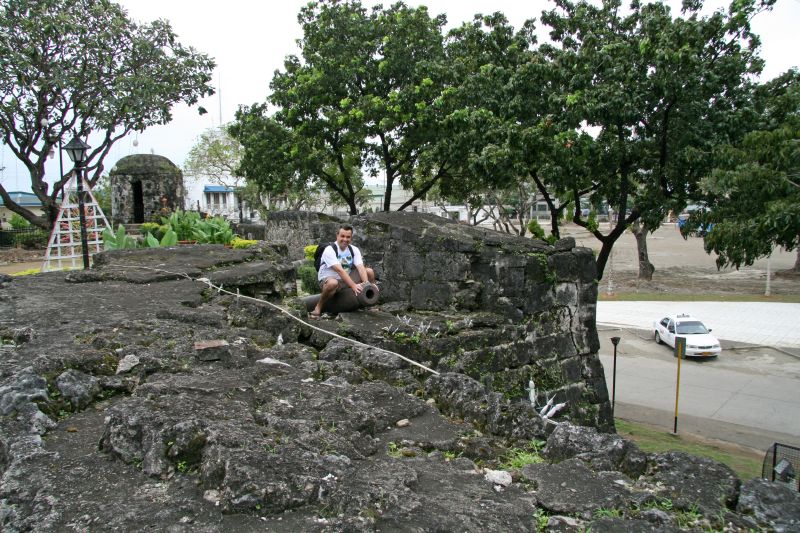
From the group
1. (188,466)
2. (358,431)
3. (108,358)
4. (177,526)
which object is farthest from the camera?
(108,358)

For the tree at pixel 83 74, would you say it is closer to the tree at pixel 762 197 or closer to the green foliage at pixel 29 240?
the green foliage at pixel 29 240

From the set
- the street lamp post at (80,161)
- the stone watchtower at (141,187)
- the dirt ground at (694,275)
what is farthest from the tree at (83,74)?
the dirt ground at (694,275)

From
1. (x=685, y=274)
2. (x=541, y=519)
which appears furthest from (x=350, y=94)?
(x=685, y=274)

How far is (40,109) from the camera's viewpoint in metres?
17.7

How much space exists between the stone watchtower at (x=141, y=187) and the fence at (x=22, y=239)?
1011 centimetres

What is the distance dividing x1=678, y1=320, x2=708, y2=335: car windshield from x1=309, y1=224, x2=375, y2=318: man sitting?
476 inches

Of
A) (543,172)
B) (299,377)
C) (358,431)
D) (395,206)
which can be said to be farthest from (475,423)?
(395,206)

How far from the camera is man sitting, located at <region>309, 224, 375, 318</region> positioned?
5.64m

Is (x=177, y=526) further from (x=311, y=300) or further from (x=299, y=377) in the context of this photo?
(x=311, y=300)

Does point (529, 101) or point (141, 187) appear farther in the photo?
point (141, 187)

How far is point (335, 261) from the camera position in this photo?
221 inches

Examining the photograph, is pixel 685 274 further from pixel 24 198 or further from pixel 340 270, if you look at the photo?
pixel 24 198

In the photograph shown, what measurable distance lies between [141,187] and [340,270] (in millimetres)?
15935

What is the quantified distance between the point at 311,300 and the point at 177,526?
417cm
